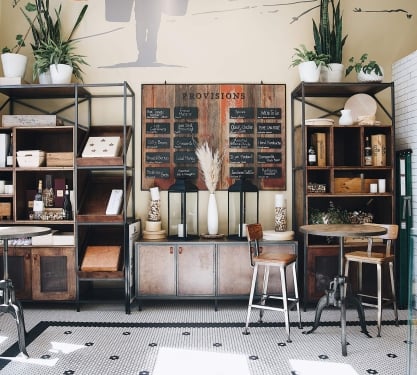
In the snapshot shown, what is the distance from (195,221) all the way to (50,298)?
183 cm

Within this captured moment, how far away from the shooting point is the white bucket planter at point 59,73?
514 cm

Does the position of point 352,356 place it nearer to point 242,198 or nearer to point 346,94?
point 242,198

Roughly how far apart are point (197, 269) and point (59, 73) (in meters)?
2.64

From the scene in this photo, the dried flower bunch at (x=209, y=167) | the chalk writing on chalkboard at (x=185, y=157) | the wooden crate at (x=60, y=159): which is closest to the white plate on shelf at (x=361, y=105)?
the dried flower bunch at (x=209, y=167)

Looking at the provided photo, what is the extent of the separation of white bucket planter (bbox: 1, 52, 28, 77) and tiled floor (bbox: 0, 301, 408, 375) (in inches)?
103

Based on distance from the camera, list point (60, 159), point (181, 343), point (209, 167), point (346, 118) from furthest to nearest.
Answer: point (209, 167) → point (346, 118) → point (60, 159) → point (181, 343)

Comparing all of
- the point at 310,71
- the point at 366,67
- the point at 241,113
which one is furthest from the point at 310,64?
the point at 241,113

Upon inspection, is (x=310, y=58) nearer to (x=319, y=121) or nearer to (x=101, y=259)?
(x=319, y=121)

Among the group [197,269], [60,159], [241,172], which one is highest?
[60,159]

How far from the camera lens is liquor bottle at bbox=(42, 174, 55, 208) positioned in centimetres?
519

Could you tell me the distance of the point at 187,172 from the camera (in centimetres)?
560

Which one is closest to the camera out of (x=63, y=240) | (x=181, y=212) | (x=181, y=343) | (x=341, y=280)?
(x=181, y=343)

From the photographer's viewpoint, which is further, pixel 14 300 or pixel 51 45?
pixel 51 45

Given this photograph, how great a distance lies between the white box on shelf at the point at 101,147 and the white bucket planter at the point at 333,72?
2444mm
